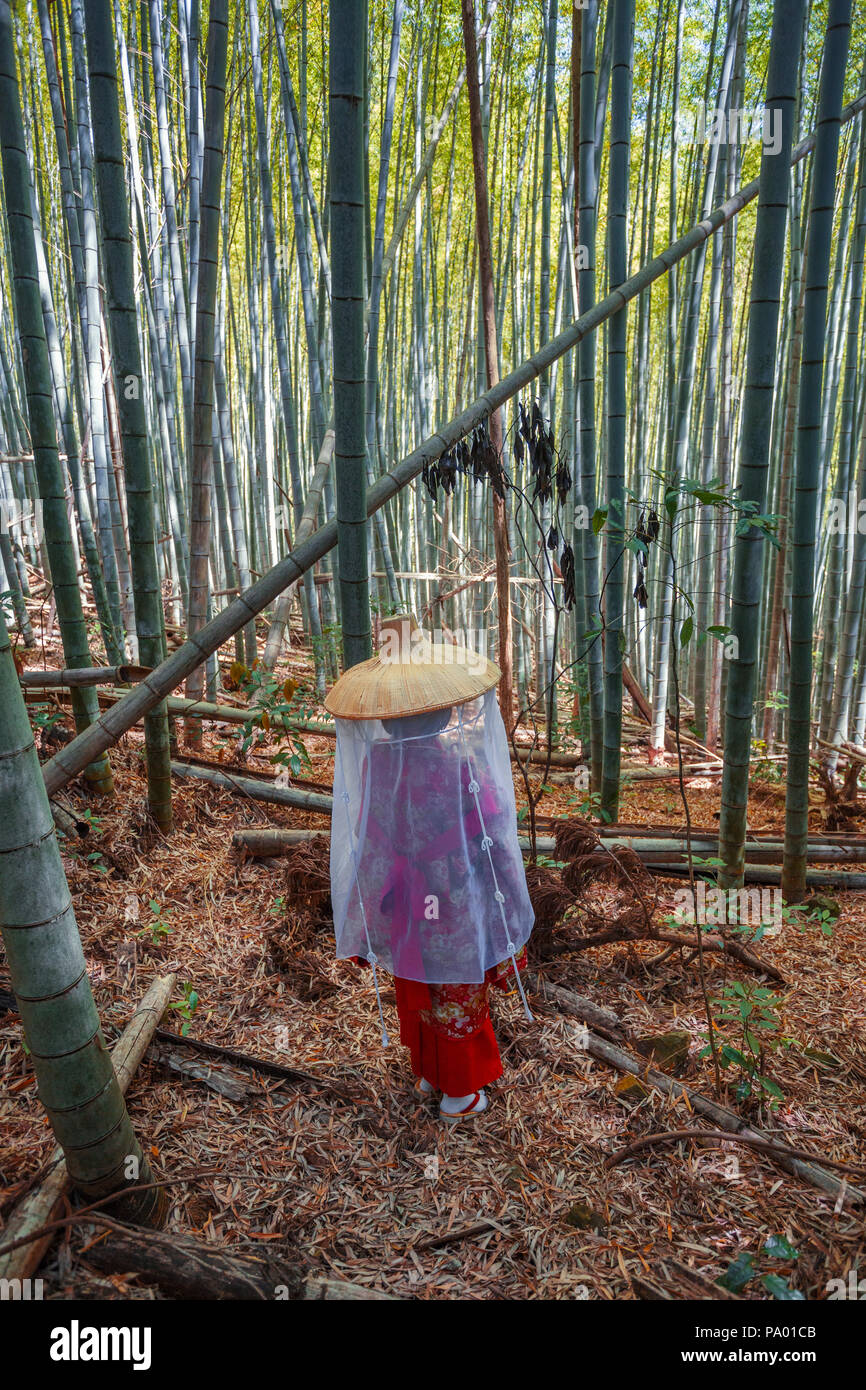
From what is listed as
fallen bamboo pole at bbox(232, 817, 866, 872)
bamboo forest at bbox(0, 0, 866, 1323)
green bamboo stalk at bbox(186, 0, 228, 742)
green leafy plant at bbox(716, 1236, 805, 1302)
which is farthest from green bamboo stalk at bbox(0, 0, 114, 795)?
green leafy plant at bbox(716, 1236, 805, 1302)

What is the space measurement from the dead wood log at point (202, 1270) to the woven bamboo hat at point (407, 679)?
2.79 feet

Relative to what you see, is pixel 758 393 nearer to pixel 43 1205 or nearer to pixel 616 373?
pixel 616 373

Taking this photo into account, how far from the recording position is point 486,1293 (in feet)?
3.84

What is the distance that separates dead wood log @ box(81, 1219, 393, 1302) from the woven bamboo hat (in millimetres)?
850

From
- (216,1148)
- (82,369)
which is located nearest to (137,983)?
(216,1148)

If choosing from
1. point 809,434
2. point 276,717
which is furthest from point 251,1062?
point 809,434

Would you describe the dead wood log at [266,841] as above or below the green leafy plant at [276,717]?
below

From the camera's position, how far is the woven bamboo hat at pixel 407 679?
1.30 m

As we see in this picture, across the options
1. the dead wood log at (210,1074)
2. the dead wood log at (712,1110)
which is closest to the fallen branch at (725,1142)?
the dead wood log at (712,1110)

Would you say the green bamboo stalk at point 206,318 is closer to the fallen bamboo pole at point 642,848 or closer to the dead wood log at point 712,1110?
the fallen bamboo pole at point 642,848

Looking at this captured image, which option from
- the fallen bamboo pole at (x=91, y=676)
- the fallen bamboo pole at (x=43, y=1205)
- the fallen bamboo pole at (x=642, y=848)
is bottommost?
the fallen bamboo pole at (x=642, y=848)

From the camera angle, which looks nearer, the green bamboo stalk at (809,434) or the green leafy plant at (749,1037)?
the green leafy plant at (749,1037)

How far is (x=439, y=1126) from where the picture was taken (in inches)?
59.7

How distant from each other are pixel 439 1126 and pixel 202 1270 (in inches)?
21.5
